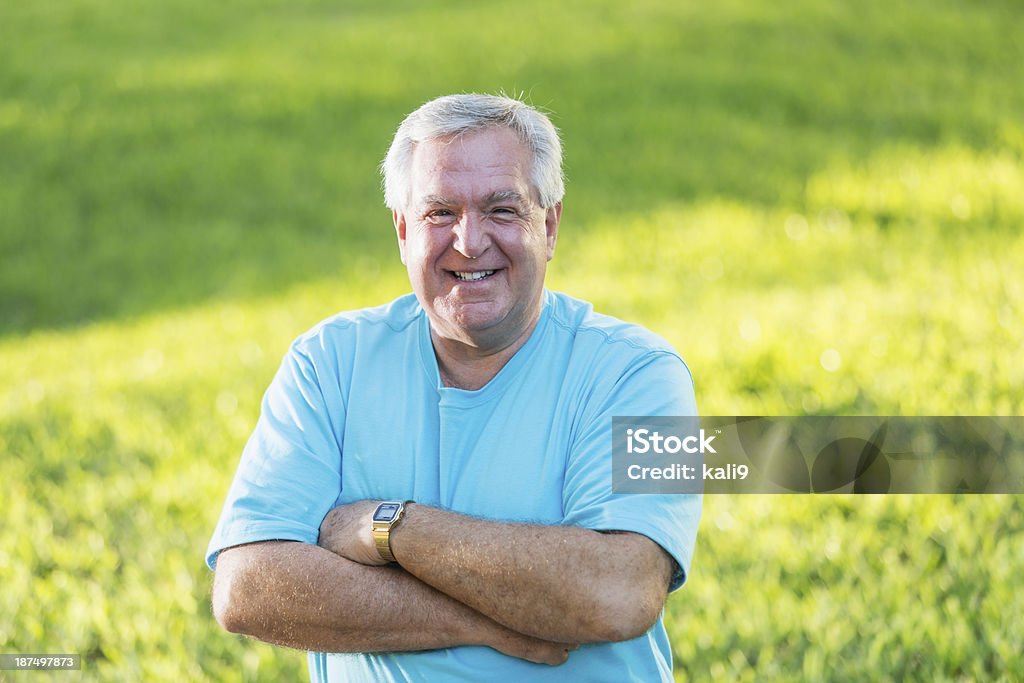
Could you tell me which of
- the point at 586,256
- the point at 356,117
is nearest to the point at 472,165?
the point at 586,256

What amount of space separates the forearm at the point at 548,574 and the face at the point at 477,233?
0.50m

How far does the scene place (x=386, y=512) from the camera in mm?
2498

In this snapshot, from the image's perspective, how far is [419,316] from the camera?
114 inches

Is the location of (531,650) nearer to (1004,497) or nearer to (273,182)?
(1004,497)

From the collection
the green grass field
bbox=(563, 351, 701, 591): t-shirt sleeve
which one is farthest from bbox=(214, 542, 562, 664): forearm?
the green grass field

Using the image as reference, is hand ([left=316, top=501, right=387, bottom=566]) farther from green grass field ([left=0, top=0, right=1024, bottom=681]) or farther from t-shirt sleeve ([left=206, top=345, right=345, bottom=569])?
green grass field ([left=0, top=0, right=1024, bottom=681])

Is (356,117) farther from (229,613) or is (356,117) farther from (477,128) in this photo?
(229,613)

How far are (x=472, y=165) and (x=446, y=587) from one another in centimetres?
93

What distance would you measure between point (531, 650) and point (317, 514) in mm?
585

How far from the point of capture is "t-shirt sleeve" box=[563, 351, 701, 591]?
2.45 meters

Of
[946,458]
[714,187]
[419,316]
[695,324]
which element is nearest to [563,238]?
[714,187]

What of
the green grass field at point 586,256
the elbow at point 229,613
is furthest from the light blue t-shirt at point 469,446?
the green grass field at point 586,256

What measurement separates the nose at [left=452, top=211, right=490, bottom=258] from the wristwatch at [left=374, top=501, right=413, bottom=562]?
59 cm

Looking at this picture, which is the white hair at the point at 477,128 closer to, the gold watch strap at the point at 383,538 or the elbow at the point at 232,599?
the gold watch strap at the point at 383,538
